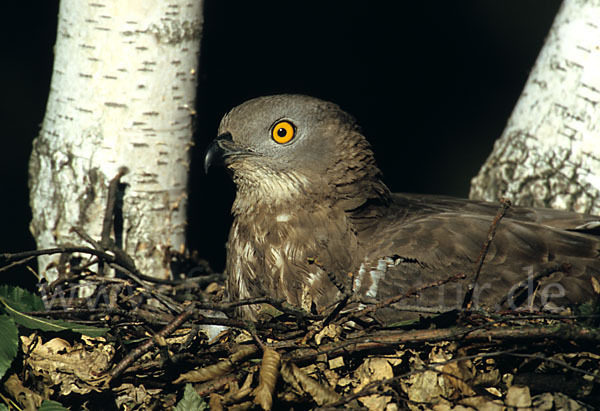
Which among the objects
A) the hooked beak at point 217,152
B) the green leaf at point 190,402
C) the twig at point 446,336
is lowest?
the green leaf at point 190,402

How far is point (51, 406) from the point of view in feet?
8.67

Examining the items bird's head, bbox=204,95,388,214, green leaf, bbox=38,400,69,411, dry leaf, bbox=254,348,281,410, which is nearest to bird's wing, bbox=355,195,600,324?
bird's head, bbox=204,95,388,214

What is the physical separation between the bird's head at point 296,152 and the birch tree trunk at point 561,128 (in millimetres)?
984

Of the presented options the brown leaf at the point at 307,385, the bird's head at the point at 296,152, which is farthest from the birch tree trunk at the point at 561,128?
the brown leaf at the point at 307,385

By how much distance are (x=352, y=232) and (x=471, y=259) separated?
23.7 inches

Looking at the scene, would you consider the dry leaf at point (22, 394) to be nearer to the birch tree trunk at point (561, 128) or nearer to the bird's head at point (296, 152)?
the bird's head at point (296, 152)

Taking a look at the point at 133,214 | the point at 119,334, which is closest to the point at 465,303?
the point at 119,334

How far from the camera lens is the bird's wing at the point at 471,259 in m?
3.23

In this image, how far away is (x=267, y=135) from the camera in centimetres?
369

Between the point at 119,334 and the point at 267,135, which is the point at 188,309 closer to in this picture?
the point at 119,334

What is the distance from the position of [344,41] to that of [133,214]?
9.31ft

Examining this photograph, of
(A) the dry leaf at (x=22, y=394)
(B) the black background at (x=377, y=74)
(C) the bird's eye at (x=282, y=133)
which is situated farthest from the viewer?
(B) the black background at (x=377, y=74)

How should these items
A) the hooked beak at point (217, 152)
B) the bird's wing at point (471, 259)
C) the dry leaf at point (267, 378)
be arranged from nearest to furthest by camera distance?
1. the dry leaf at point (267, 378)
2. the bird's wing at point (471, 259)
3. the hooked beak at point (217, 152)

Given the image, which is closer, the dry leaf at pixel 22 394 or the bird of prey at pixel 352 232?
the dry leaf at pixel 22 394
